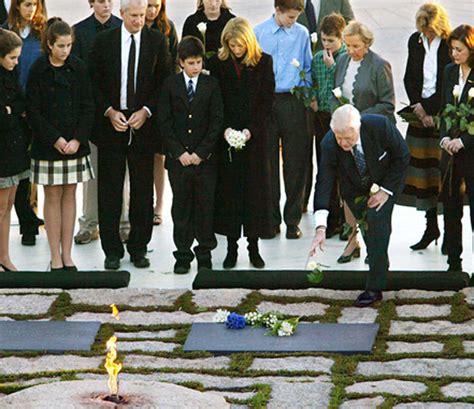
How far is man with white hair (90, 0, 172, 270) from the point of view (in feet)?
38.8

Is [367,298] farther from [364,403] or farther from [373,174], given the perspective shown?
[364,403]

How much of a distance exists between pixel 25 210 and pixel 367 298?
3576 millimetres

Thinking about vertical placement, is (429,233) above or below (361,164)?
below

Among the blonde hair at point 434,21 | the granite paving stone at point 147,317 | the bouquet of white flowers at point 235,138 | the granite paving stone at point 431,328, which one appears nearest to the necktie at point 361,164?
the granite paving stone at point 431,328

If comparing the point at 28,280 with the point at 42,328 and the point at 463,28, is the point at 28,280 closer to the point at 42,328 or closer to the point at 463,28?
the point at 42,328

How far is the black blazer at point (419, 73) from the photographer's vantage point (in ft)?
39.3

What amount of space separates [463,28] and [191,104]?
6.96 feet

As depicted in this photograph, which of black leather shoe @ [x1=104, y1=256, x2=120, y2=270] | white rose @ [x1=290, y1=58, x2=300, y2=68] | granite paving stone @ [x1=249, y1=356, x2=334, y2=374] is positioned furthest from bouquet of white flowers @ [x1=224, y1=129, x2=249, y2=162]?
granite paving stone @ [x1=249, y1=356, x2=334, y2=374]

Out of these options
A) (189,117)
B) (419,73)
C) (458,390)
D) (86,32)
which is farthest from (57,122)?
(458,390)

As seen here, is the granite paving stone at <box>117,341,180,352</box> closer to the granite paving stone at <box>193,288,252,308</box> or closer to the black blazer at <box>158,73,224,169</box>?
the granite paving stone at <box>193,288,252,308</box>

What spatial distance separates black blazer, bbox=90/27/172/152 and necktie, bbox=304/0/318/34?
5.84 ft

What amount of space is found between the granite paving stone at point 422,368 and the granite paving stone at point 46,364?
5.44 feet

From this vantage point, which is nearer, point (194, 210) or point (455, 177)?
point (455, 177)

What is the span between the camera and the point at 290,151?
1275 cm
